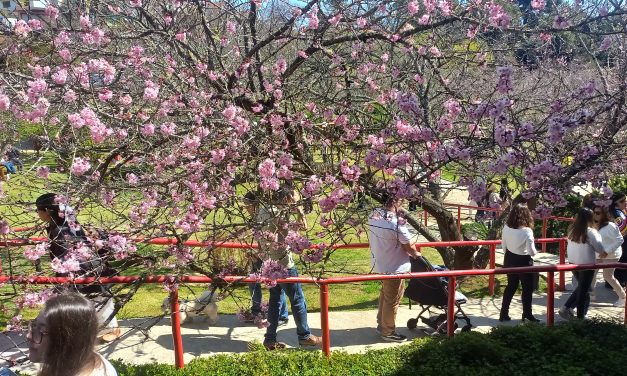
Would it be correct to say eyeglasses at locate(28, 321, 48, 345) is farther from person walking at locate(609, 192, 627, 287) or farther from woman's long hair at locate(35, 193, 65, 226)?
person walking at locate(609, 192, 627, 287)

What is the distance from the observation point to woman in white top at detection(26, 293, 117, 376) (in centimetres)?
223

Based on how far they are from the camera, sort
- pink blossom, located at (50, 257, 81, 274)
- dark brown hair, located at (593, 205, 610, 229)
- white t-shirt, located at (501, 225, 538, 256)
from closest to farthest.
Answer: pink blossom, located at (50, 257, 81, 274) < white t-shirt, located at (501, 225, 538, 256) < dark brown hair, located at (593, 205, 610, 229)

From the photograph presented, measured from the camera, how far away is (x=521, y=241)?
604 cm

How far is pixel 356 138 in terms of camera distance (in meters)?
5.28

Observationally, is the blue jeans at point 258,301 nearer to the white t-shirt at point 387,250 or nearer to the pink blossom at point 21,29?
the white t-shirt at point 387,250

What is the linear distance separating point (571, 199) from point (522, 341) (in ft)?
22.7

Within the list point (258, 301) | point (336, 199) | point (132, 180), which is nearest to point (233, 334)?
point (258, 301)

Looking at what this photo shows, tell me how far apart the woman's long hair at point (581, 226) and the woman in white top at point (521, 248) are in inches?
24.5

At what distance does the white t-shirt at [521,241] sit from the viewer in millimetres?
6023

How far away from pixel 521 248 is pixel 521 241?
80 mm

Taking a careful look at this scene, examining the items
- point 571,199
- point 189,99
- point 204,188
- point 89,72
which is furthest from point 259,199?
point 571,199

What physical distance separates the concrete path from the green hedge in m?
0.41

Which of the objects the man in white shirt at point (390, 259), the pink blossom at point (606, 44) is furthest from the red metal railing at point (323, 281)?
the pink blossom at point (606, 44)

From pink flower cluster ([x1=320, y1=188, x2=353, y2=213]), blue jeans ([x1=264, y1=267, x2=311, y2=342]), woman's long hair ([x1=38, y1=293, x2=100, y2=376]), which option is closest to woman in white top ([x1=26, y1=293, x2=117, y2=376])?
woman's long hair ([x1=38, y1=293, x2=100, y2=376])
